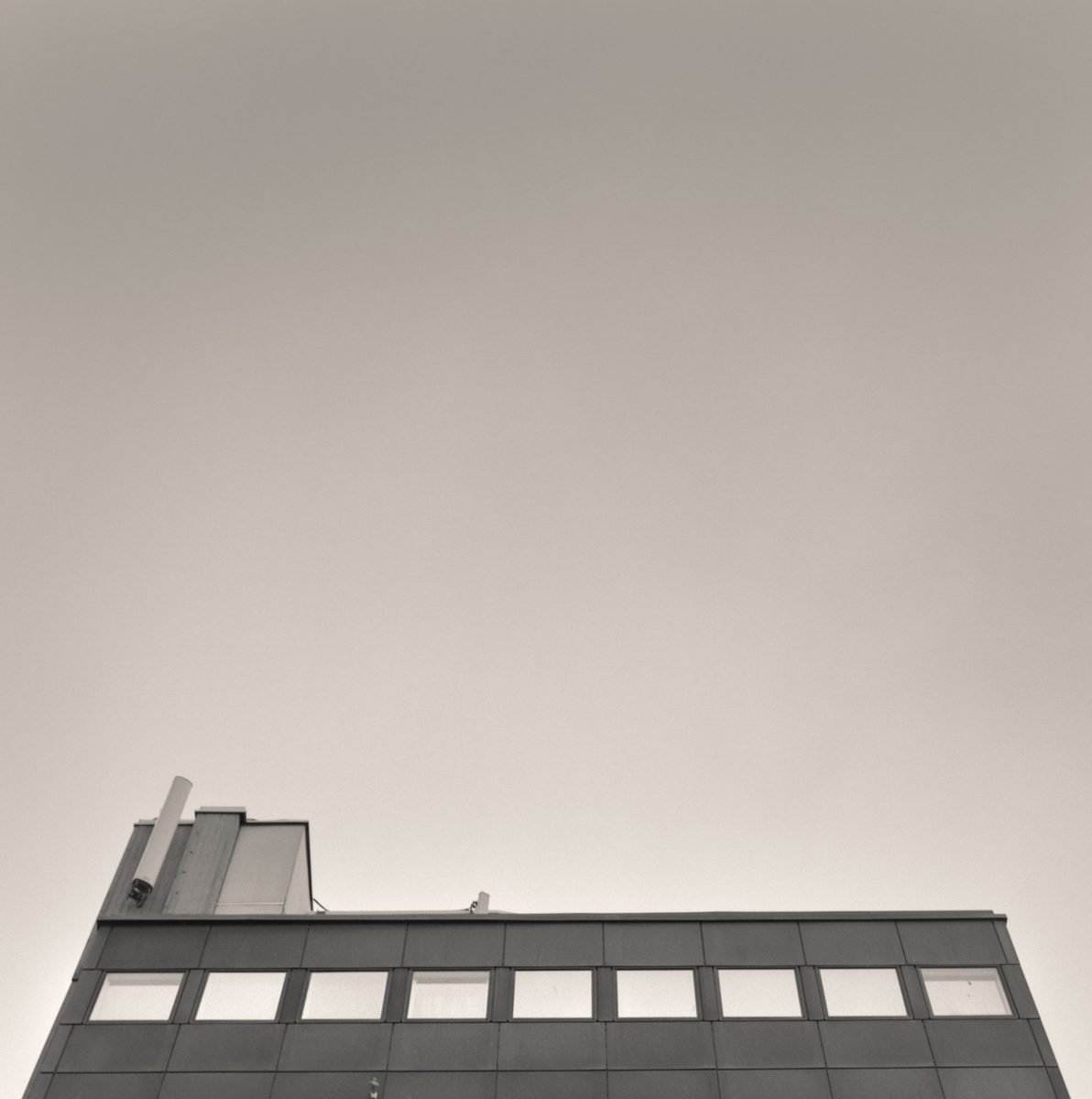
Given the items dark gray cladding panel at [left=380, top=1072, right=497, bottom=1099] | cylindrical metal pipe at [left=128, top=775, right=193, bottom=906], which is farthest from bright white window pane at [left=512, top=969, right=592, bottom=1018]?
cylindrical metal pipe at [left=128, top=775, right=193, bottom=906]

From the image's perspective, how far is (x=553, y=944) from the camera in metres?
33.5

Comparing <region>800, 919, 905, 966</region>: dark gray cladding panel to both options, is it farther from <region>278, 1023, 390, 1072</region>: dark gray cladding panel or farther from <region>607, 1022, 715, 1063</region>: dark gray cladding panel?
<region>278, 1023, 390, 1072</region>: dark gray cladding panel

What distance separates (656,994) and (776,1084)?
4.01 meters

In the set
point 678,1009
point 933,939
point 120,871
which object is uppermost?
point 120,871

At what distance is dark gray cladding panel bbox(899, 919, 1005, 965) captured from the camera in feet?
107

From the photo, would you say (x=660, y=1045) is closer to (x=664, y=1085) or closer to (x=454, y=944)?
(x=664, y=1085)

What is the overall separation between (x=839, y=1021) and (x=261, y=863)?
19.3m

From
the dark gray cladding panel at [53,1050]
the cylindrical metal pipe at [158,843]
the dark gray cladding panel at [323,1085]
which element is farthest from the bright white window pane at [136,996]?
the dark gray cladding panel at [323,1085]

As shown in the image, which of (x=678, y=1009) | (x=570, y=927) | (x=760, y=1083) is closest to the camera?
(x=760, y=1083)

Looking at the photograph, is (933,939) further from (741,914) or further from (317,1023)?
(317,1023)

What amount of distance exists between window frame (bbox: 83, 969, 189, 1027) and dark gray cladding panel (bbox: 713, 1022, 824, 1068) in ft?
48.7

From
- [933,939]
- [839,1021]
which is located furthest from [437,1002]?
[933,939]

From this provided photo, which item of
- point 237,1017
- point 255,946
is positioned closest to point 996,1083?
point 237,1017

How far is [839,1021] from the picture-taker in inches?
1224
